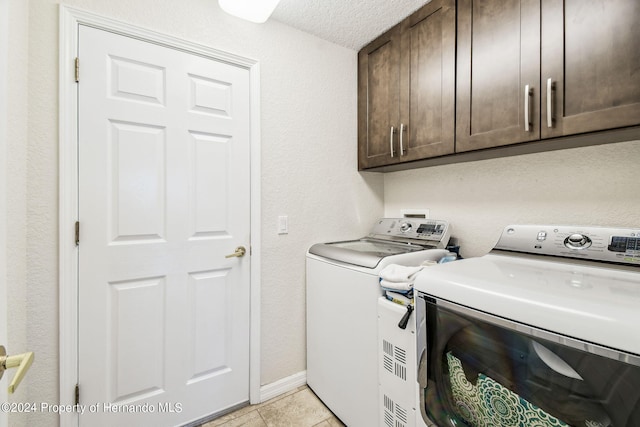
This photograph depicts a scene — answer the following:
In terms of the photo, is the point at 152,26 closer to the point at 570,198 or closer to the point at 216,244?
the point at 216,244

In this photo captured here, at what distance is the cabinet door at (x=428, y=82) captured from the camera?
1481 mm

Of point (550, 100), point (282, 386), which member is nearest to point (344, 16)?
point (550, 100)

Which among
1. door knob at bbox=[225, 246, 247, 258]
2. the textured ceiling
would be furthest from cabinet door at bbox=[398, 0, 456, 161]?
door knob at bbox=[225, 246, 247, 258]

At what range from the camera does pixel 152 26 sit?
1.42 m

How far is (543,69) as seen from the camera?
115cm

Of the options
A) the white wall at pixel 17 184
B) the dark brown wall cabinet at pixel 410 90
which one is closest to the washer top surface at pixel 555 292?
the dark brown wall cabinet at pixel 410 90

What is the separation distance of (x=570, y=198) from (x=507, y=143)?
44 centimetres

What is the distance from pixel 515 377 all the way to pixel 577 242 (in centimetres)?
68

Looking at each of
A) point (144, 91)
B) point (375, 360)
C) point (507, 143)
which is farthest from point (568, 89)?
point (144, 91)

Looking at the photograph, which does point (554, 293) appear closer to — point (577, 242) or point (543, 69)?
point (577, 242)

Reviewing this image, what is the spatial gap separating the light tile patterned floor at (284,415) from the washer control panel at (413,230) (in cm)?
118

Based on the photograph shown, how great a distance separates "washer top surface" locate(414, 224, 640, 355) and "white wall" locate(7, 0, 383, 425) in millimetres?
1025

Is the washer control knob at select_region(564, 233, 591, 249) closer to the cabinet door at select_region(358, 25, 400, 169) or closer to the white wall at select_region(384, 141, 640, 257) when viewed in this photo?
the white wall at select_region(384, 141, 640, 257)

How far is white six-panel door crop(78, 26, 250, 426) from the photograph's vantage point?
4.29ft
